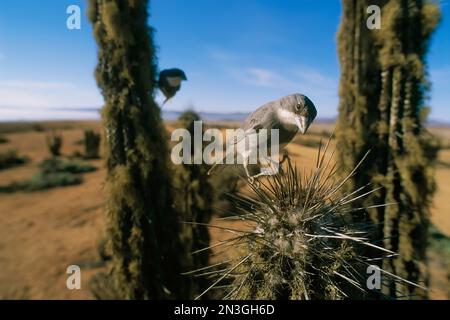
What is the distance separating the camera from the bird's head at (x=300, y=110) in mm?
1425

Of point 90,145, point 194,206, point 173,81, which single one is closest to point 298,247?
point 173,81

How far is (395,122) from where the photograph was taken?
4516 mm

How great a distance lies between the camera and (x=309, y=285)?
1417 mm

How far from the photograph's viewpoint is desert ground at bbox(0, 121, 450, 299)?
785cm

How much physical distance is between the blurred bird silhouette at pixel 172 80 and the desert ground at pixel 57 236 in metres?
1.61

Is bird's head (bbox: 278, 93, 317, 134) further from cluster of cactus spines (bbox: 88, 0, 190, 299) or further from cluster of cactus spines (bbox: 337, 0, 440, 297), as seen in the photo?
cluster of cactus spines (bbox: 88, 0, 190, 299)

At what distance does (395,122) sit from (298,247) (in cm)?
386

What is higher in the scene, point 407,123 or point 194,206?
point 407,123

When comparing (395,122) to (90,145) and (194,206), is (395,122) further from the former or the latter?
(90,145)

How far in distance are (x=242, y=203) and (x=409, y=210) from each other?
3952mm

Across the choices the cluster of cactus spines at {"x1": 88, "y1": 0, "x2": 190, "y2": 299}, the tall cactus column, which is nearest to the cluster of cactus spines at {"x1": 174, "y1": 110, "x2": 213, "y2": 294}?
the cluster of cactus spines at {"x1": 88, "y1": 0, "x2": 190, "y2": 299}

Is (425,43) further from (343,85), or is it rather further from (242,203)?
(242,203)

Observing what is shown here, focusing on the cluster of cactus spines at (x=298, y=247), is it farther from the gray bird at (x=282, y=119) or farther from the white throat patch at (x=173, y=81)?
the white throat patch at (x=173, y=81)

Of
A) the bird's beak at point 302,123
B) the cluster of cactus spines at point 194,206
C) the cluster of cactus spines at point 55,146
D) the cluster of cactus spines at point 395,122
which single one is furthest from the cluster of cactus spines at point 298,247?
the cluster of cactus spines at point 55,146
